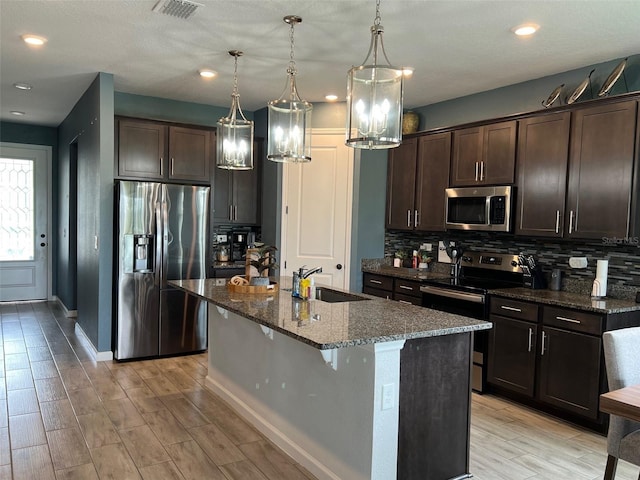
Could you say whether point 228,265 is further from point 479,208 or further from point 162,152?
point 479,208

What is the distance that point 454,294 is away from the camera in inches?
165

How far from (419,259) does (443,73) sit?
6.47ft

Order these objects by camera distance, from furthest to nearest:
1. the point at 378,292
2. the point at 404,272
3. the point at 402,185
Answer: the point at 402,185, the point at 378,292, the point at 404,272

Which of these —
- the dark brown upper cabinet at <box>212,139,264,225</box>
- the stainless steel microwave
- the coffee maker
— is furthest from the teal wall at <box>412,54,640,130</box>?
the coffee maker

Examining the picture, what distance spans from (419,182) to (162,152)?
264cm

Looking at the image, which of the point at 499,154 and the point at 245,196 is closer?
the point at 499,154

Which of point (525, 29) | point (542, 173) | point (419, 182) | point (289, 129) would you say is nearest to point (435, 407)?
point (289, 129)

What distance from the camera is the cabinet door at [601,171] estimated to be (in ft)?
11.0

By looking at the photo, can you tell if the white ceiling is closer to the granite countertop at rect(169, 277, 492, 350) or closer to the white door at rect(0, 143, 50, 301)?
the granite countertop at rect(169, 277, 492, 350)

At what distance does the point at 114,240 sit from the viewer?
464cm

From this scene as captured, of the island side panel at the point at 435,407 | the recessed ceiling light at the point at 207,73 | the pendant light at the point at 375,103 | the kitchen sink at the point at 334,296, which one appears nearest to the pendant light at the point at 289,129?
the pendant light at the point at 375,103

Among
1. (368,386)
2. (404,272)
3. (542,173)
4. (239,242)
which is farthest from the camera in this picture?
(239,242)

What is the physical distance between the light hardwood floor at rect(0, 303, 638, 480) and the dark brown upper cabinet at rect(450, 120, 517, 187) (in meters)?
1.86

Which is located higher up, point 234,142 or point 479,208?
point 234,142
